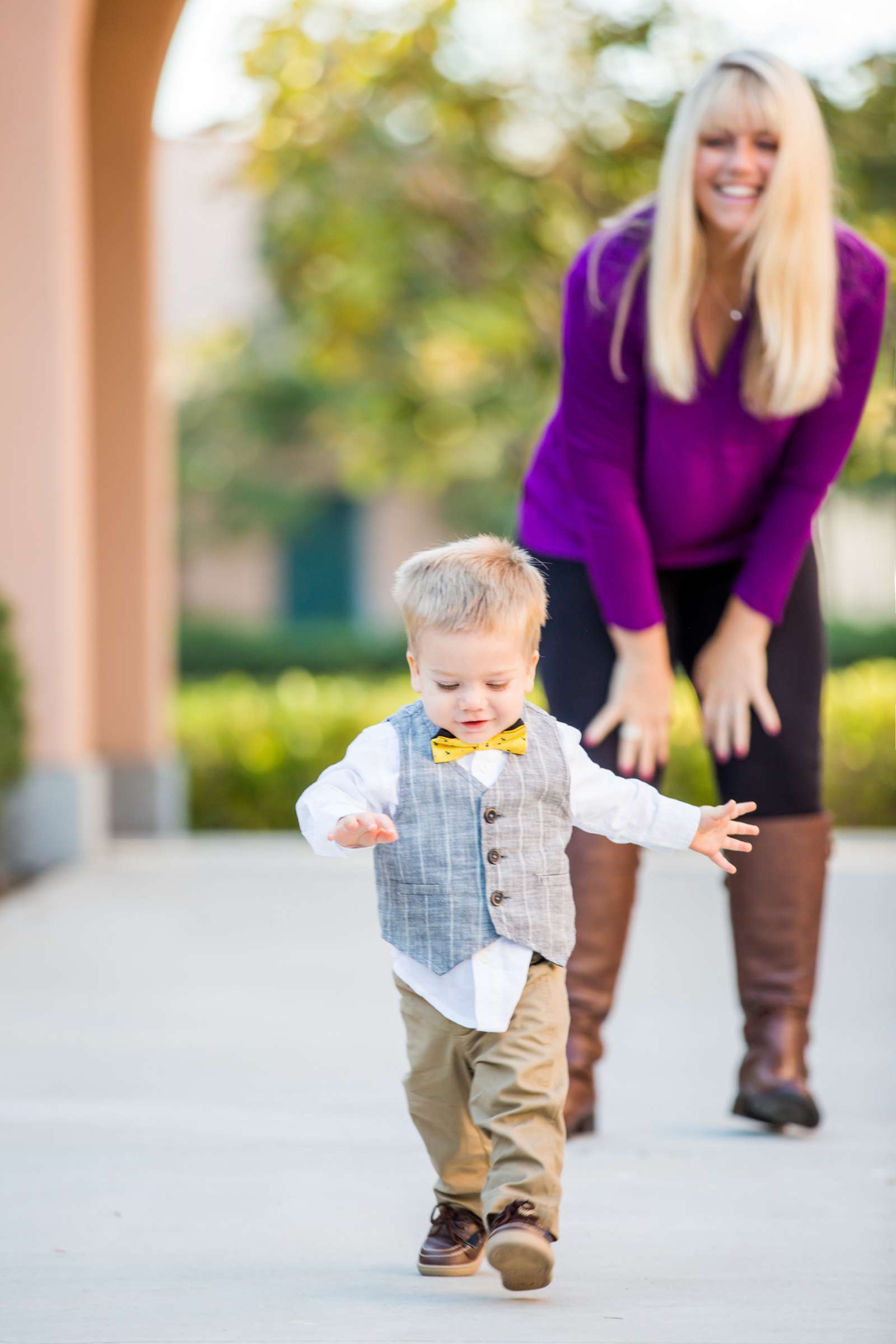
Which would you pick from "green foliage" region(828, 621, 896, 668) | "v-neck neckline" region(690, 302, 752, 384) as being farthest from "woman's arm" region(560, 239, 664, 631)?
"green foliage" region(828, 621, 896, 668)

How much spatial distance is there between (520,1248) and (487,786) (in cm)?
59

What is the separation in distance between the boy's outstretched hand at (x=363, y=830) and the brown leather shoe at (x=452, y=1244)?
577 millimetres

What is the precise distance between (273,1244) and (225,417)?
2070 centimetres

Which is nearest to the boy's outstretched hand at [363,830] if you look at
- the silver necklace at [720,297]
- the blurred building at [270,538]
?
the silver necklace at [720,297]

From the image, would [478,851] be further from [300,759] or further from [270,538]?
[270,538]

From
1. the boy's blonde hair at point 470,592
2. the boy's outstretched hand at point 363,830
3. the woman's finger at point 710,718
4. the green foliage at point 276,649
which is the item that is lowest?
the green foliage at point 276,649

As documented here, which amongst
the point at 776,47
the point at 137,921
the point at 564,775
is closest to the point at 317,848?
the point at 564,775

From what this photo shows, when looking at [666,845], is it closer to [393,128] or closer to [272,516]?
[393,128]

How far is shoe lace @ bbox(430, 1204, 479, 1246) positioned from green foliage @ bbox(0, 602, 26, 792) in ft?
15.8

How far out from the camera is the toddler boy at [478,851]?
224cm

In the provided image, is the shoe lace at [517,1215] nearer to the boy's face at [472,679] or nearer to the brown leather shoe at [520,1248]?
the brown leather shoe at [520,1248]

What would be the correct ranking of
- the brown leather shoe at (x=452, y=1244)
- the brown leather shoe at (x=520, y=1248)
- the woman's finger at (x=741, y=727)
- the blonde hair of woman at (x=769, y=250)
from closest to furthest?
the brown leather shoe at (x=520, y=1248)
the brown leather shoe at (x=452, y=1244)
the blonde hair of woman at (x=769, y=250)
the woman's finger at (x=741, y=727)

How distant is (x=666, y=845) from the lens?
2346 mm

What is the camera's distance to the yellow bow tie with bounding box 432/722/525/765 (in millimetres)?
2303
